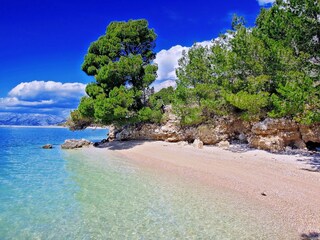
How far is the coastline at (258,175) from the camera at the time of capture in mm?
8977

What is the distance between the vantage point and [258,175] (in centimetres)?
1370

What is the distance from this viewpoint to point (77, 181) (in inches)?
572

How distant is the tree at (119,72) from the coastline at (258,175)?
5097 millimetres

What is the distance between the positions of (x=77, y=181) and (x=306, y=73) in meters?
15.0

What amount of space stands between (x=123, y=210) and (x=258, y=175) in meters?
7.19

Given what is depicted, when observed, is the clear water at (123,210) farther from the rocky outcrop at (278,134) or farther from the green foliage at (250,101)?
the rocky outcrop at (278,134)

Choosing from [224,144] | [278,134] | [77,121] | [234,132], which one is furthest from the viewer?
[77,121]

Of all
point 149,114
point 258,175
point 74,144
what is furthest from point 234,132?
point 74,144

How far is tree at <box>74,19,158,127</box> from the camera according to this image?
86.8ft

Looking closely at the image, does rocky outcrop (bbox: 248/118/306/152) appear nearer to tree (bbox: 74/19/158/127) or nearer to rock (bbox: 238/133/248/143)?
rock (bbox: 238/133/248/143)

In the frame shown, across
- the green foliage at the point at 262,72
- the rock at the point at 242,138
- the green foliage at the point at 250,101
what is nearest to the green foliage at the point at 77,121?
the green foliage at the point at 262,72

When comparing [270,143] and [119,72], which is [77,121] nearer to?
[119,72]

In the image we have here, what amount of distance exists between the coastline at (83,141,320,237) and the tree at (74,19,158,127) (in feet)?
16.7

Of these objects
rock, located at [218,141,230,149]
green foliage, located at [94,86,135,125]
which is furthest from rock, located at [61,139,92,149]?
rock, located at [218,141,230,149]
